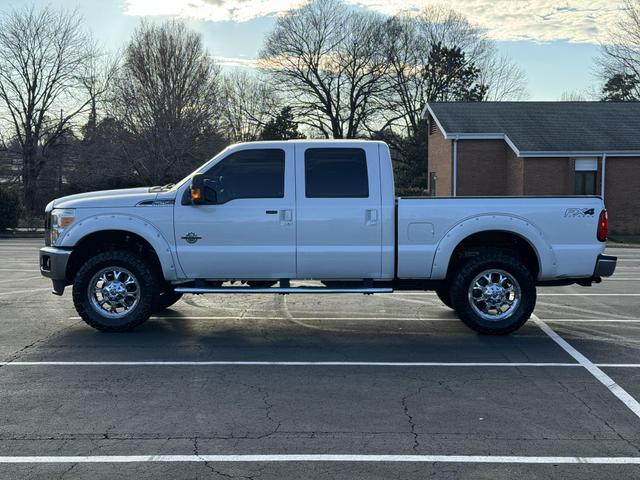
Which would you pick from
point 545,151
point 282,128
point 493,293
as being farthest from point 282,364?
point 282,128

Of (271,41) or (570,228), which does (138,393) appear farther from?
(271,41)

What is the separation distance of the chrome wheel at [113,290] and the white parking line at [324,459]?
3.92m

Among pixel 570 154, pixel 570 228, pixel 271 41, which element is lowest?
pixel 570 228

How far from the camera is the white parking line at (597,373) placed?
5559 mm

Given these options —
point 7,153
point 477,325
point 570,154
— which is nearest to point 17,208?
point 7,153

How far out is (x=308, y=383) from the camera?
20.1 feet

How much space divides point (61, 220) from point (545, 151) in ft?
79.6

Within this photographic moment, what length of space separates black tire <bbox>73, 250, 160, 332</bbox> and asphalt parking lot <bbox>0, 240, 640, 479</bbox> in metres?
0.19

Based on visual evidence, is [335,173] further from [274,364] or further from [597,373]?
A: [597,373]

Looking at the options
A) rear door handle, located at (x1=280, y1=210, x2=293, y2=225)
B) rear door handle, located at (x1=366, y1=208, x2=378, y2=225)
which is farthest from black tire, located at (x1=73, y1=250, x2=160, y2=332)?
rear door handle, located at (x1=366, y1=208, x2=378, y2=225)

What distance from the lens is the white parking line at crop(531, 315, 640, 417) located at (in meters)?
5.56

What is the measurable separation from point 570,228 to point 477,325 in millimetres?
1562

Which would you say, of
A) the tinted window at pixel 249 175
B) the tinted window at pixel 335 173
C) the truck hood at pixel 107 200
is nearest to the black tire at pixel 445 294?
the tinted window at pixel 335 173

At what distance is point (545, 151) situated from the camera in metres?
28.7
